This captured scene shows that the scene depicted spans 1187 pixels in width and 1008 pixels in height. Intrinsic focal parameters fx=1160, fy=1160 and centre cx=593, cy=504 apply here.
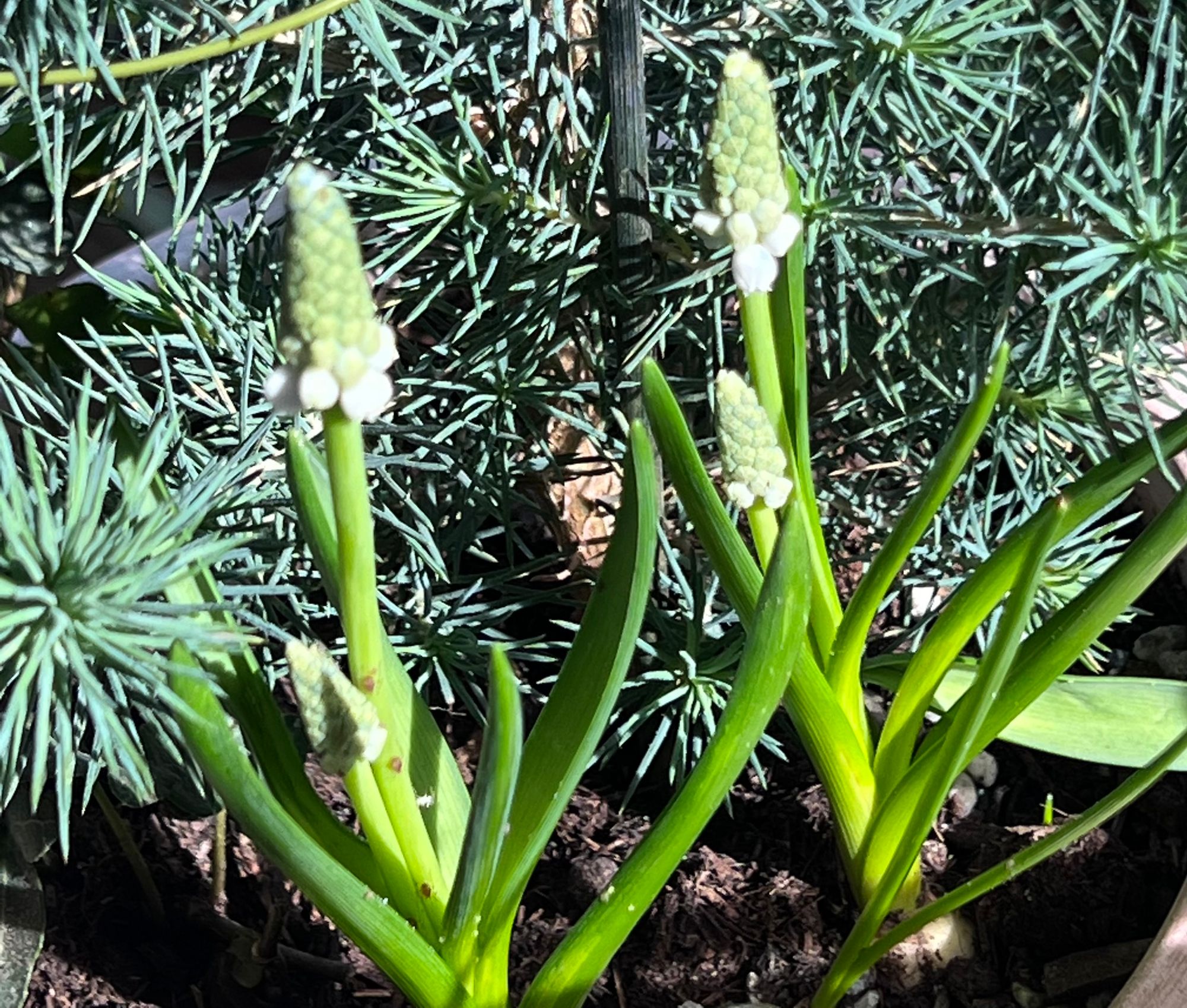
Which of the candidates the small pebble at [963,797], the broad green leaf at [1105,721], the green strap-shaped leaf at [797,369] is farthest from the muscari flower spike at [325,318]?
the small pebble at [963,797]

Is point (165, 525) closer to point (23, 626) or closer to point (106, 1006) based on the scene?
point (23, 626)

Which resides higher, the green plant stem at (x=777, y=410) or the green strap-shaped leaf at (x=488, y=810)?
the green plant stem at (x=777, y=410)

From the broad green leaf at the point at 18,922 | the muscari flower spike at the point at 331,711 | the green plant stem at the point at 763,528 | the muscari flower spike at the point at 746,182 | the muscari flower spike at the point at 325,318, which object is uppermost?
the muscari flower spike at the point at 746,182

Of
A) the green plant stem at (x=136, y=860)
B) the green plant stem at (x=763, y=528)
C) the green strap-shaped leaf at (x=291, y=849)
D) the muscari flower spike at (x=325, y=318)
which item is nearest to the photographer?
the muscari flower spike at (x=325, y=318)

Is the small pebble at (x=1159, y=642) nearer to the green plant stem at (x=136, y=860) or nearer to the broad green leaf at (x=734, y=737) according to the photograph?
the broad green leaf at (x=734, y=737)

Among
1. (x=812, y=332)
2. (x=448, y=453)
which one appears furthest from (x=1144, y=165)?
(x=448, y=453)

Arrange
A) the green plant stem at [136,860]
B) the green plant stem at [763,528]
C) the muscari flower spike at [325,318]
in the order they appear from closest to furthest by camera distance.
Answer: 1. the muscari flower spike at [325,318]
2. the green plant stem at [763,528]
3. the green plant stem at [136,860]

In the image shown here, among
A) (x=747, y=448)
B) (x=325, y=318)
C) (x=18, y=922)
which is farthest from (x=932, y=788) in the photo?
(x=18, y=922)
